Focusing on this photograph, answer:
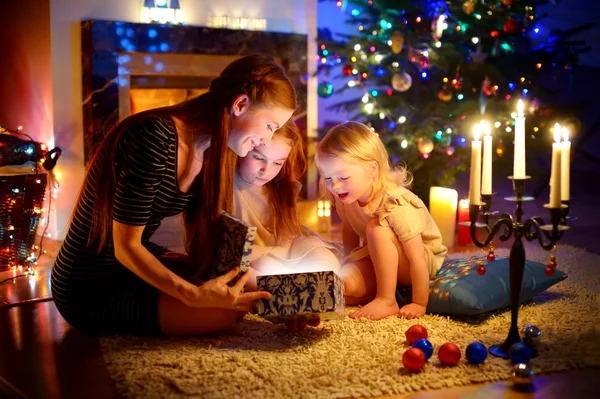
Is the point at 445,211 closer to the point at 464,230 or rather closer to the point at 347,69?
the point at 464,230

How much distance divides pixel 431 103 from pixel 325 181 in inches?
66.0

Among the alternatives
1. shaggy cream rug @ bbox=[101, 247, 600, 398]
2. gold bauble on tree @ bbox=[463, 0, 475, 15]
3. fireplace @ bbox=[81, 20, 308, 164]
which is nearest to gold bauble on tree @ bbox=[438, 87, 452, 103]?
gold bauble on tree @ bbox=[463, 0, 475, 15]

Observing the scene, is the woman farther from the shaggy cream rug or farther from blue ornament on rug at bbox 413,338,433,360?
blue ornament on rug at bbox 413,338,433,360

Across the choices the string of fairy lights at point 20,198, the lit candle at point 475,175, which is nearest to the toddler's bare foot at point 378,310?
the lit candle at point 475,175

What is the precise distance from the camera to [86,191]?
6.48 ft

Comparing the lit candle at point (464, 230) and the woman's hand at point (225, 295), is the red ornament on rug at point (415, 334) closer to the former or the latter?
the woman's hand at point (225, 295)

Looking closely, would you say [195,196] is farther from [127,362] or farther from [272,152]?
[127,362]

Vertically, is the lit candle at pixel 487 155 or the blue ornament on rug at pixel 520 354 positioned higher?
the lit candle at pixel 487 155

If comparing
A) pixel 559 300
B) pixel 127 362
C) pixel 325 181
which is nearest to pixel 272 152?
pixel 325 181

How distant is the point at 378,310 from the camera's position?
7.43 ft

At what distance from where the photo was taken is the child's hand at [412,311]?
226 cm

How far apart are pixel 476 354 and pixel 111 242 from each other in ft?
3.27

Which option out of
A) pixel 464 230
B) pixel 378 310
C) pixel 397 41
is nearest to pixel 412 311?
pixel 378 310

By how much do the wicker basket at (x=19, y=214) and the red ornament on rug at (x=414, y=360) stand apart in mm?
1921
